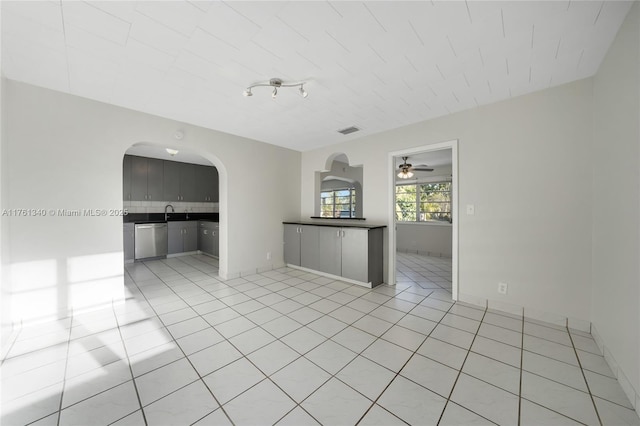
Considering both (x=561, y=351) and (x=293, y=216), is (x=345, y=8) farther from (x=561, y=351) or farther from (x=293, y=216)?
(x=293, y=216)

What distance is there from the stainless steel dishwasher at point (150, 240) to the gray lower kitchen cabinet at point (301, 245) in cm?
307

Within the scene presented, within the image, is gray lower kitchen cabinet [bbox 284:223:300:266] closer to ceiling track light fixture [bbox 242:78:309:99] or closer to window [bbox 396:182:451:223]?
ceiling track light fixture [bbox 242:78:309:99]

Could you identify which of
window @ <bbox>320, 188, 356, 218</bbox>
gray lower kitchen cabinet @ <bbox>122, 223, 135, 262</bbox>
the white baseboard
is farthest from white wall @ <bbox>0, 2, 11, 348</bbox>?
window @ <bbox>320, 188, 356, 218</bbox>

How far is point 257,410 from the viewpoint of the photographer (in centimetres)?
140

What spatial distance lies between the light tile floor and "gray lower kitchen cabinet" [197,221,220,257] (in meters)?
2.60

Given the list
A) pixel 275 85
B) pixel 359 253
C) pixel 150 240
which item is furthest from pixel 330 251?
pixel 150 240

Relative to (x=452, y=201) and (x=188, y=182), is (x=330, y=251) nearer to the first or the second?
(x=452, y=201)

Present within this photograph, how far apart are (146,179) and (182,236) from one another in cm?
157

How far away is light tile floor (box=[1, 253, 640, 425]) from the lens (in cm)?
138

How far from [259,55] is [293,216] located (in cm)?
341

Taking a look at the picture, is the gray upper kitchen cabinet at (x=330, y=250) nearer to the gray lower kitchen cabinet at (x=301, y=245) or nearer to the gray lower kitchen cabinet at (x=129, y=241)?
the gray lower kitchen cabinet at (x=301, y=245)

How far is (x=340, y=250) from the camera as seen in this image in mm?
3908

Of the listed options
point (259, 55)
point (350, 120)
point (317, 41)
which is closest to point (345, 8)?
point (317, 41)

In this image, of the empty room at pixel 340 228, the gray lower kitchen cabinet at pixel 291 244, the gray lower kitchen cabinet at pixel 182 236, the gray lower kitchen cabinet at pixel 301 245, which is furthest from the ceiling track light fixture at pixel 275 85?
the gray lower kitchen cabinet at pixel 182 236
